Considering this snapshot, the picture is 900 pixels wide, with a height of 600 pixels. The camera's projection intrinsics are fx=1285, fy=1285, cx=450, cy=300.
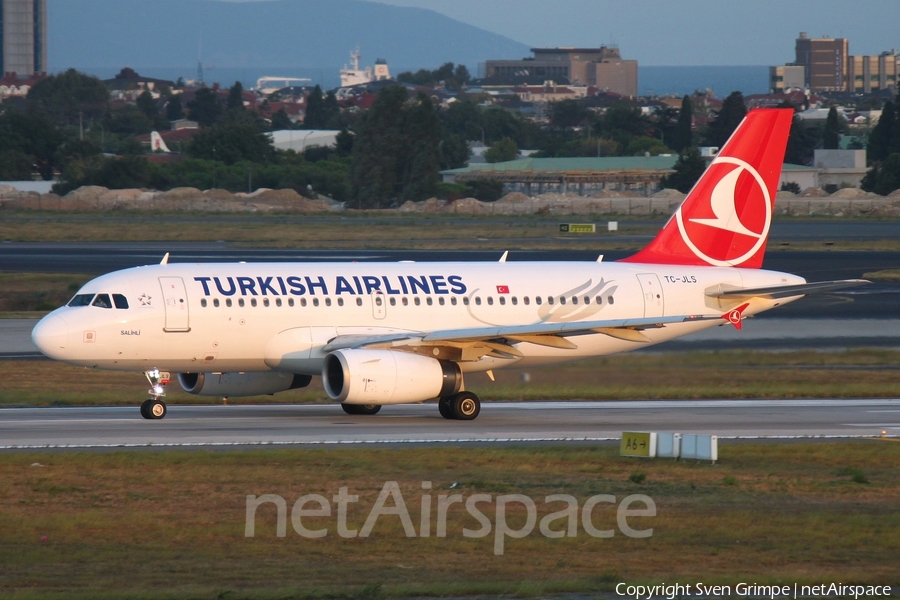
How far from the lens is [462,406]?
29.5 metres

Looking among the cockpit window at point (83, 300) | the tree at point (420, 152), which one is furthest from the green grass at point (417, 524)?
the tree at point (420, 152)

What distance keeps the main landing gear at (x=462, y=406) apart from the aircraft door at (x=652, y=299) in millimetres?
5834

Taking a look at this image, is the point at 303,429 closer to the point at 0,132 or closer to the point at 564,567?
the point at 564,567

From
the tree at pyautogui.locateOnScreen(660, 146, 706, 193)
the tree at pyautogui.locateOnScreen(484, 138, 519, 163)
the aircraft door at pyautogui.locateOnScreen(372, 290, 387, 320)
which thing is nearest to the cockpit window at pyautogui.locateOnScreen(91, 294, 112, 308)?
the aircraft door at pyautogui.locateOnScreen(372, 290, 387, 320)

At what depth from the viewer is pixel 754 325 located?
4619 cm

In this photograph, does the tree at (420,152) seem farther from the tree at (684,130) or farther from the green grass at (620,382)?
the green grass at (620,382)

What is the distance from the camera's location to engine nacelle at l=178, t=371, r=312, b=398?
30.5 metres

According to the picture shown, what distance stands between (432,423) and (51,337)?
861 centimetres

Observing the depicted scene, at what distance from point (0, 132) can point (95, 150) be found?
38.9ft

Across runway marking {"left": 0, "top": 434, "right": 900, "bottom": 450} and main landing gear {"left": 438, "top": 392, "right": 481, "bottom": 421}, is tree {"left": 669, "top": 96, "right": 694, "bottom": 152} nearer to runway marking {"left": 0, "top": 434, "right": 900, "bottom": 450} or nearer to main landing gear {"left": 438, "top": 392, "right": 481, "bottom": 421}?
main landing gear {"left": 438, "top": 392, "right": 481, "bottom": 421}

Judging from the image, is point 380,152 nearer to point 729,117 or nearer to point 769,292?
point 729,117

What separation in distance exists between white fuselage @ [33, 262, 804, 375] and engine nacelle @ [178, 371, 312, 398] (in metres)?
0.68

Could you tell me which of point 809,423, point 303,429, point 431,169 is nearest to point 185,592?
point 303,429

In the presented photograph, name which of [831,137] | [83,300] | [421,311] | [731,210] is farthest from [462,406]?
[831,137]
